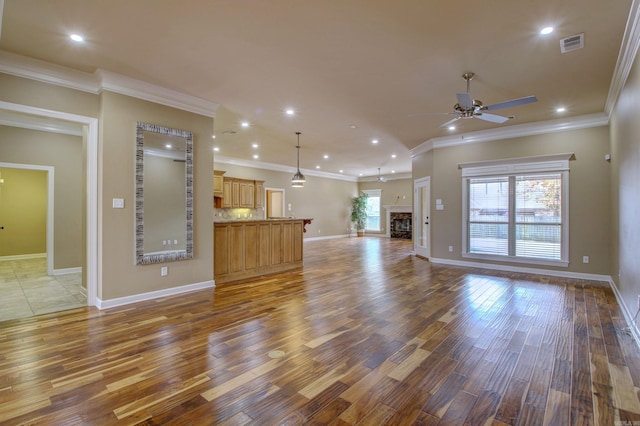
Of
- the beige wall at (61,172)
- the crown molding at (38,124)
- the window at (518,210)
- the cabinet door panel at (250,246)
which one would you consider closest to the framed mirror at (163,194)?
the cabinet door panel at (250,246)

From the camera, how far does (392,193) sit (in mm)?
13500

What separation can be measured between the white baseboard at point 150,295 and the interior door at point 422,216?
5176mm

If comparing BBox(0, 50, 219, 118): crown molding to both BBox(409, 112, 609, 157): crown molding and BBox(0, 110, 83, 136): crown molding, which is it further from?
BBox(409, 112, 609, 157): crown molding

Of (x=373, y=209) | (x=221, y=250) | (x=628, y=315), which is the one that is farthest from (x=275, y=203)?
(x=628, y=315)

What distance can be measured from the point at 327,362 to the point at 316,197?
A: 397 inches

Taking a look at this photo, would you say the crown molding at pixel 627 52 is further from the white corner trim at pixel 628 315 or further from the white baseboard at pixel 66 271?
the white baseboard at pixel 66 271

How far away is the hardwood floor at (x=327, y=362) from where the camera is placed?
1.80 m

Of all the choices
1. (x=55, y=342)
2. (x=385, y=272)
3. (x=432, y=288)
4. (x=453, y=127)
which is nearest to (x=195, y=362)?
(x=55, y=342)

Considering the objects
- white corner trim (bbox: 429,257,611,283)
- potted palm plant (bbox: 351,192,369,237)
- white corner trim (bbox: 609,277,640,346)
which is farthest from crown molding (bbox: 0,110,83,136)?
potted palm plant (bbox: 351,192,369,237)

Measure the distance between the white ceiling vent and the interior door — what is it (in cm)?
426

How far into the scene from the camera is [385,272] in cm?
590

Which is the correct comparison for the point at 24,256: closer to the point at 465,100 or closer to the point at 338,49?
the point at 338,49

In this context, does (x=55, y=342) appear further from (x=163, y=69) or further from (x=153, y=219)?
(x=163, y=69)

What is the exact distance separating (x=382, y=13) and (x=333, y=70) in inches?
42.5
